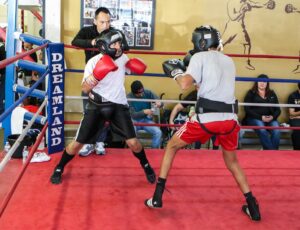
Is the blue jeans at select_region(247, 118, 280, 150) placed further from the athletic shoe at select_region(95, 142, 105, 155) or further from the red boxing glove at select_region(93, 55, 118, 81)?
the red boxing glove at select_region(93, 55, 118, 81)

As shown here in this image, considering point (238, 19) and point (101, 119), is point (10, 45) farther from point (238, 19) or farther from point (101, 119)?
point (238, 19)

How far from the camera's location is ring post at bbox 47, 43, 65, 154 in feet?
8.89

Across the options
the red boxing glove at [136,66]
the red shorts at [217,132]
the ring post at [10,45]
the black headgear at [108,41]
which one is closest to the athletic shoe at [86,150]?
the ring post at [10,45]

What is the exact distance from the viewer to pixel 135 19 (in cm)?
423

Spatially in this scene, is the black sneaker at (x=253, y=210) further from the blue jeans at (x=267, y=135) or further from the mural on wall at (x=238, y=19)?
the mural on wall at (x=238, y=19)

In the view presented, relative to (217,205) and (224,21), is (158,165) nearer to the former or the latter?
(217,205)

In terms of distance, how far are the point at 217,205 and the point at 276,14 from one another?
9.62ft

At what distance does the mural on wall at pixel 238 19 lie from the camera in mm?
4320

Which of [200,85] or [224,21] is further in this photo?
[224,21]

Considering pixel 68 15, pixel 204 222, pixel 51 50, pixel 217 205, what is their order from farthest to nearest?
1. pixel 68 15
2. pixel 51 50
3. pixel 217 205
4. pixel 204 222

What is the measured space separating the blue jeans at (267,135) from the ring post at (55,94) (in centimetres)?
204

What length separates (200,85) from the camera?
6.53 feet

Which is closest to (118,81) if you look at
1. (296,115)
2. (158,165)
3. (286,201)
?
(158,165)

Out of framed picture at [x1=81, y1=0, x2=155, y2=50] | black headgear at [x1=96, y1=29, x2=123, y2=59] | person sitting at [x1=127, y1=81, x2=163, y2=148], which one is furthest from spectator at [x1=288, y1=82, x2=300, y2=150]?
black headgear at [x1=96, y1=29, x2=123, y2=59]
